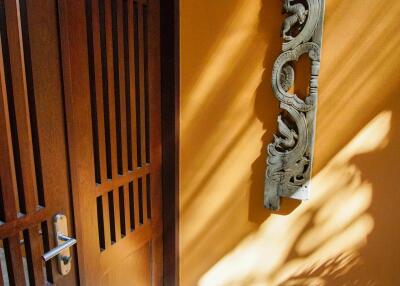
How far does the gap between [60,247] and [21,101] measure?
20.6 inches

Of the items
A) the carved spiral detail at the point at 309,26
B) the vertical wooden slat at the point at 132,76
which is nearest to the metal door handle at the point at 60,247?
the vertical wooden slat at the point at 132,76

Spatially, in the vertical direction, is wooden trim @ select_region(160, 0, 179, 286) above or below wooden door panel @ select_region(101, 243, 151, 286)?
above

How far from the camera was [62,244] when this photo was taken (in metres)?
1.07

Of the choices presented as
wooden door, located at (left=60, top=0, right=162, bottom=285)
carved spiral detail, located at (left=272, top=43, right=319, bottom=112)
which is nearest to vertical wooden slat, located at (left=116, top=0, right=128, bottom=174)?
wooden door, located at (left=60, top=0, right=162, bottom=285)

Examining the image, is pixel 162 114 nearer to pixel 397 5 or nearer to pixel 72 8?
pixel 72 8

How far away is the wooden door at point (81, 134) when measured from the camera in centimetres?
91

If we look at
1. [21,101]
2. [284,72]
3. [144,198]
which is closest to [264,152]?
[284,72]

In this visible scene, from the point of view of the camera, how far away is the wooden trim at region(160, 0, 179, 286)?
4.84 ft

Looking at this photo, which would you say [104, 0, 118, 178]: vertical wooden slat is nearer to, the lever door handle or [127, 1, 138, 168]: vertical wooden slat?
[127, 1, 138, 168]: vertical wooden slat

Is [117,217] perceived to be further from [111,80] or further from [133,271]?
[111,80]

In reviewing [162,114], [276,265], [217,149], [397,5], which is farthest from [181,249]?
[397,5]

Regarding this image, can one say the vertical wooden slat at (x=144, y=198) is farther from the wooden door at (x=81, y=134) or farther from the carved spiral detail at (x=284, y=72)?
the carved spiral detail at (x=284, y=72)

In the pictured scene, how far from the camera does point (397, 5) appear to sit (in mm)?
1113

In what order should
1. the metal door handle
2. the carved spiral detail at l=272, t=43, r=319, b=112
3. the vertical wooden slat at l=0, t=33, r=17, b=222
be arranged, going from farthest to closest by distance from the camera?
1. the carved spiral detail at l=272, t=43, r=319, b=112
2. the metal door handle
3. the vertical wooden slat at l=0, t=33, r=17, b=222
